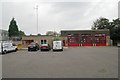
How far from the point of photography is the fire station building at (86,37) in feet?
238

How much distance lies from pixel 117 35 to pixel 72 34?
15.4 metres

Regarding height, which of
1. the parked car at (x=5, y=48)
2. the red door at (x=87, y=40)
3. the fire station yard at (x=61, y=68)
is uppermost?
the red door at (x=87, y=40)

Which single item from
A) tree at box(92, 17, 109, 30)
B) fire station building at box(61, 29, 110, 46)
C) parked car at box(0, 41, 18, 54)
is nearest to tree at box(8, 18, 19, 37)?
fire station building at box(61, 29, 110, 46)

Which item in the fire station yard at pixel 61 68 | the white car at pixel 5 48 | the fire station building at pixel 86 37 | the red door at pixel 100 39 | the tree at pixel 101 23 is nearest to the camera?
the fire station yard at pixel 61 68

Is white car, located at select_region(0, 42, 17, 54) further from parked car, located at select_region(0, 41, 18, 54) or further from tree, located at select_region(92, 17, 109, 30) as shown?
tree, located at select_region(92, 17, 109, 30)

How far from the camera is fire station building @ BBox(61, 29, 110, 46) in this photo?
2859 inches

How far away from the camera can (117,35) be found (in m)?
72.5

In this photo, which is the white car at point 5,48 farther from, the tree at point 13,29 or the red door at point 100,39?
the tree at point 13,29

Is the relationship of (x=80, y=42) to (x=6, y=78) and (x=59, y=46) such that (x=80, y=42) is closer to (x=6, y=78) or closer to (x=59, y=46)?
(x=59, y=46)

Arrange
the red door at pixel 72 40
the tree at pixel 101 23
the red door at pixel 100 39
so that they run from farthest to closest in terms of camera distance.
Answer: the tree at pixel 101 23
the red door at pixel 100 39
the red door at pixel 72 40

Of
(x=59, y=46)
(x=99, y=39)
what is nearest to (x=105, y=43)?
(x=99, y=39)

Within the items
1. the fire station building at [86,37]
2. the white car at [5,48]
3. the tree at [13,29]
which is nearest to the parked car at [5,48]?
the white car at [5,48]

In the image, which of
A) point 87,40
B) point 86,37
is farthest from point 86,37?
point 87,40

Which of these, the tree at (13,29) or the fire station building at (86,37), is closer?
the fire station building at (86,37)
